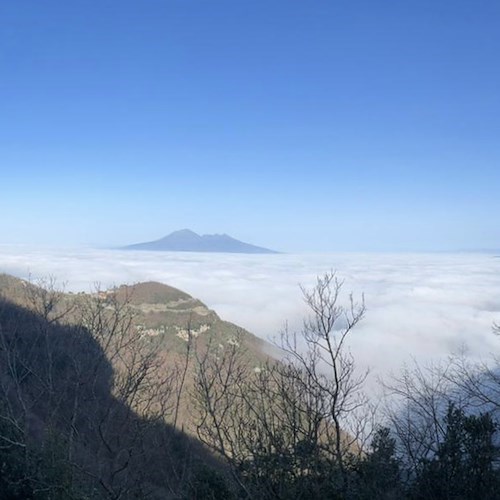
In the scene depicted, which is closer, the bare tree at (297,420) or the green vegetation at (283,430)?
the bare tree at (297,420)

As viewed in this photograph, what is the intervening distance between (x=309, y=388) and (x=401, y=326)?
206 ft

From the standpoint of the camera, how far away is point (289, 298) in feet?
329

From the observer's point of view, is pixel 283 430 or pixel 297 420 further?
pixel 297 420

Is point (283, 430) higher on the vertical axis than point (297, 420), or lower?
lower

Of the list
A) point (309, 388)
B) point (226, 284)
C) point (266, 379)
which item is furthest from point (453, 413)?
→ point (226, 284)

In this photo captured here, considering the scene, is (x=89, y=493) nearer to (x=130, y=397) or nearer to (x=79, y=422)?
(x=130, y=397)

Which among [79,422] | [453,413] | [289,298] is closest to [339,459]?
[453,413]

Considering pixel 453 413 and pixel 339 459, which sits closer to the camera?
pixel 339 459

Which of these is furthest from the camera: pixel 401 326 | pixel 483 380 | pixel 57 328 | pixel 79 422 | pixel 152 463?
pixel 401 326

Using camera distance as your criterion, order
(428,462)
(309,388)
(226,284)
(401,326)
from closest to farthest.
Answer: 1. (309,388)
2. (428,462)
3. (401,326)
4. (226,284)

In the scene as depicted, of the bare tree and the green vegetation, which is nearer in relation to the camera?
the bare tree

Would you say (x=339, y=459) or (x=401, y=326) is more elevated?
(x=339, y=459)

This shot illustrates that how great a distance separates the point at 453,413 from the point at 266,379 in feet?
15.0

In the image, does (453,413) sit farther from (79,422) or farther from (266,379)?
(79,422)
